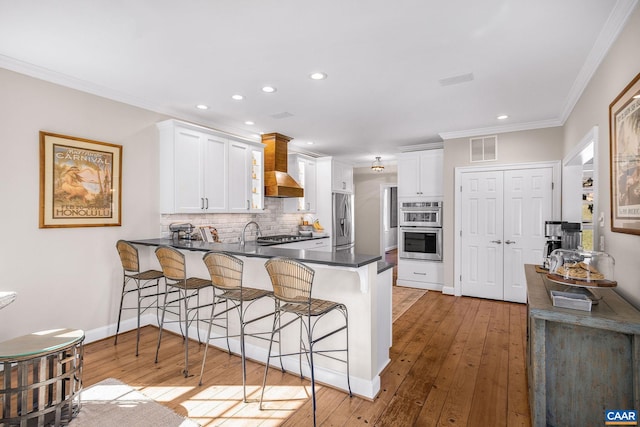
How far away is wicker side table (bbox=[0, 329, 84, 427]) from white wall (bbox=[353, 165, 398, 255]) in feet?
24.0

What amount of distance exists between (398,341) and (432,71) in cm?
272

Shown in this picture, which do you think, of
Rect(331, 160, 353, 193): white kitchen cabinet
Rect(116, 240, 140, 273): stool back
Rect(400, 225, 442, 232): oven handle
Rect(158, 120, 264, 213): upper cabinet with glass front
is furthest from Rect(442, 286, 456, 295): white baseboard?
Rect(116, 240, 140, 273): stool back

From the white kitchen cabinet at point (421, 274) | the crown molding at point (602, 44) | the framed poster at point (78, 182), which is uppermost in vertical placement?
the crown molding at point (602, 44)

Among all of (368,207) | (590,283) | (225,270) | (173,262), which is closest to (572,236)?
→ (590,283)

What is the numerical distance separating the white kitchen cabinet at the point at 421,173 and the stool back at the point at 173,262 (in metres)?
4.32

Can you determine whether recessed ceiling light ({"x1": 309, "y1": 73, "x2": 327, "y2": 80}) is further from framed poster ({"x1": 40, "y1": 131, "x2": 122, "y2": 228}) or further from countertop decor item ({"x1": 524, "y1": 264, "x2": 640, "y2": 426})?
countertop decor item ({"x1": 524, "y1": 264, "x2": 640, "y2": 426})

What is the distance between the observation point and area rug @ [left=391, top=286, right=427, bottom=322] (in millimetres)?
4508

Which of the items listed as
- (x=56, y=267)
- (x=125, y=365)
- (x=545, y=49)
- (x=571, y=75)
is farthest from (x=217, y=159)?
(x=571, y=75)

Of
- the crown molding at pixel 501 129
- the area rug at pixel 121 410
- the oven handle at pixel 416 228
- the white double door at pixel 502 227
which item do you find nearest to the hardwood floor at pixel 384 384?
the area rug at pixel 121 410

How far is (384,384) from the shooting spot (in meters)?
2.59

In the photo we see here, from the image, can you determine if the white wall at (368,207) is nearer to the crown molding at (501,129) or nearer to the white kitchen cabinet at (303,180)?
the white kitchen cabinet at (303,180)

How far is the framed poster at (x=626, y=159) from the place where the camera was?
1847mm

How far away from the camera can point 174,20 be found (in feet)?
7.17

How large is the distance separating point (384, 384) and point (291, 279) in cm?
124
